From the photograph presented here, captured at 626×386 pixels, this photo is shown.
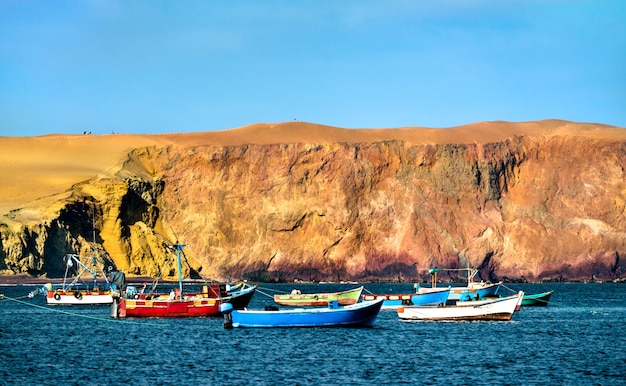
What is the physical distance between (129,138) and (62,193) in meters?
37.4

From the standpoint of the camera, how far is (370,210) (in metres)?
152

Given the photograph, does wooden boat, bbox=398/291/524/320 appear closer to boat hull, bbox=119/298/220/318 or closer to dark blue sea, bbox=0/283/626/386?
dark blue sea, bbox=0/283/626/386

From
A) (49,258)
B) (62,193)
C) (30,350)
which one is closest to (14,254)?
(49,258)

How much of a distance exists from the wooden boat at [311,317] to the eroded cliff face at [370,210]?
79141mm

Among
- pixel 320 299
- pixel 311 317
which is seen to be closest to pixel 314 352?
pixel 311 317

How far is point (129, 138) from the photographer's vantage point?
18112 centimetres

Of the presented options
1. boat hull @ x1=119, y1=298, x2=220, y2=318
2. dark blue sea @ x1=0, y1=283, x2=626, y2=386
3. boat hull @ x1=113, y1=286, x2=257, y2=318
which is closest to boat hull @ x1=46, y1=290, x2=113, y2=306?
dark blue sea @ x1=0, y1=283, x2=626, y2=386

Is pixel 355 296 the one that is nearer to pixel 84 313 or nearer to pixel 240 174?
pixel 84 313

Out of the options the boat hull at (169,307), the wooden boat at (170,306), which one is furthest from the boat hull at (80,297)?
the boat hull at (169,307)

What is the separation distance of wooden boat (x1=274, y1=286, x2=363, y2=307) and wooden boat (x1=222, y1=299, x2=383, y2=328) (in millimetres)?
16342

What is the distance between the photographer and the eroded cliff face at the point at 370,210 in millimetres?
147500

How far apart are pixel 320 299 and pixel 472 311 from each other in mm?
19063

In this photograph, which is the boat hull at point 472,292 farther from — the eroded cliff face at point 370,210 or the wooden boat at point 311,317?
the eroded cliff face at point 370,210

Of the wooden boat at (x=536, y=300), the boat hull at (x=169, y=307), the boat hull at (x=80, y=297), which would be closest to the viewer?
the boat hull at (x=169, y=307)
